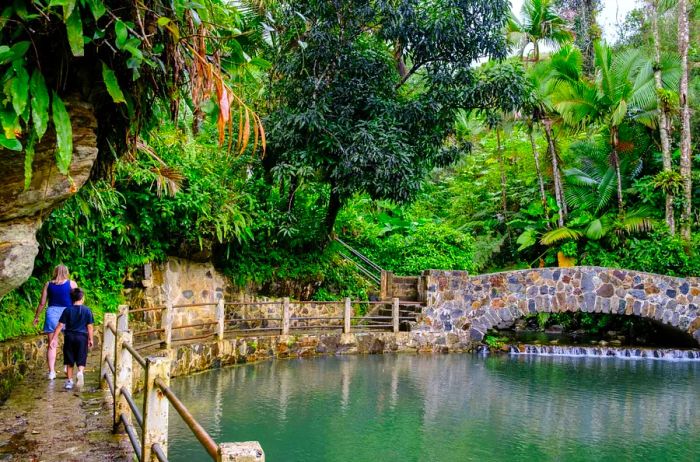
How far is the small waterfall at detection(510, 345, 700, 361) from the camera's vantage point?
13.1 m

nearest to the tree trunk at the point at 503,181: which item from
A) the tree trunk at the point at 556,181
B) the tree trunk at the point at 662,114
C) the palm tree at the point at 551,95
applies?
the palm tree at the point at 551,95

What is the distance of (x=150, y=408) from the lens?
3.64 m

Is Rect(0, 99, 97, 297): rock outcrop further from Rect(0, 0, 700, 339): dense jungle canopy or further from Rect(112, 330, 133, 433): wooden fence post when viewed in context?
Rect(112, 330, 133, 433): wooden fence post

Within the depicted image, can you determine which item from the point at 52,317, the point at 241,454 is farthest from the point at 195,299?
the point at 241,454

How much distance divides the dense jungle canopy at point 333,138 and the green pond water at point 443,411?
267 centimetres

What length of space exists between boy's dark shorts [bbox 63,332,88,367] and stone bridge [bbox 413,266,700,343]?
8521 mm

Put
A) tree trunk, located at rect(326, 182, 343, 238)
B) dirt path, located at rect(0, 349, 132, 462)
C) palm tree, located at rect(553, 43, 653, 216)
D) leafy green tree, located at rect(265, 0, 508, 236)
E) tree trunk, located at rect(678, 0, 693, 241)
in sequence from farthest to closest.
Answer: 1. palm tree, located at rect(553, 43, 653, 216)
2. tree trunk, located at rect(678, 0, 693, 241)
3. tree trunk, located at rect(326, 182, 343, 238)
4. leafy green tree, located at rect(265, 0, 508, 236)
5. dirt path, located at rect(0, 349, 132, 462)

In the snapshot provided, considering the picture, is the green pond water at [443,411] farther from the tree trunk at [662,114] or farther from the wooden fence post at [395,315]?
the tree trunk at [662,114]

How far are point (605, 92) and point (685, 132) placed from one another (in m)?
2.22

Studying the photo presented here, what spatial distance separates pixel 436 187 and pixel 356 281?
34.1ft

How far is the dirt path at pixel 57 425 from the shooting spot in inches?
165

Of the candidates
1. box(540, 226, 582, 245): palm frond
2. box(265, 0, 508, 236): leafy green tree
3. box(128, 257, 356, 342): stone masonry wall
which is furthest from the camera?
box(540, 226, 582, 245): palm frond

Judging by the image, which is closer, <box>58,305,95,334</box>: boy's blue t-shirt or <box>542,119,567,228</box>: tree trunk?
<box>58,305,95,334</box>: boy's blue t-shirt

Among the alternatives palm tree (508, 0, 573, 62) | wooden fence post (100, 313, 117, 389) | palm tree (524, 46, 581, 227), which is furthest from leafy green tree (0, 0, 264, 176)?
palm tree (508, 0, 573, 62)
